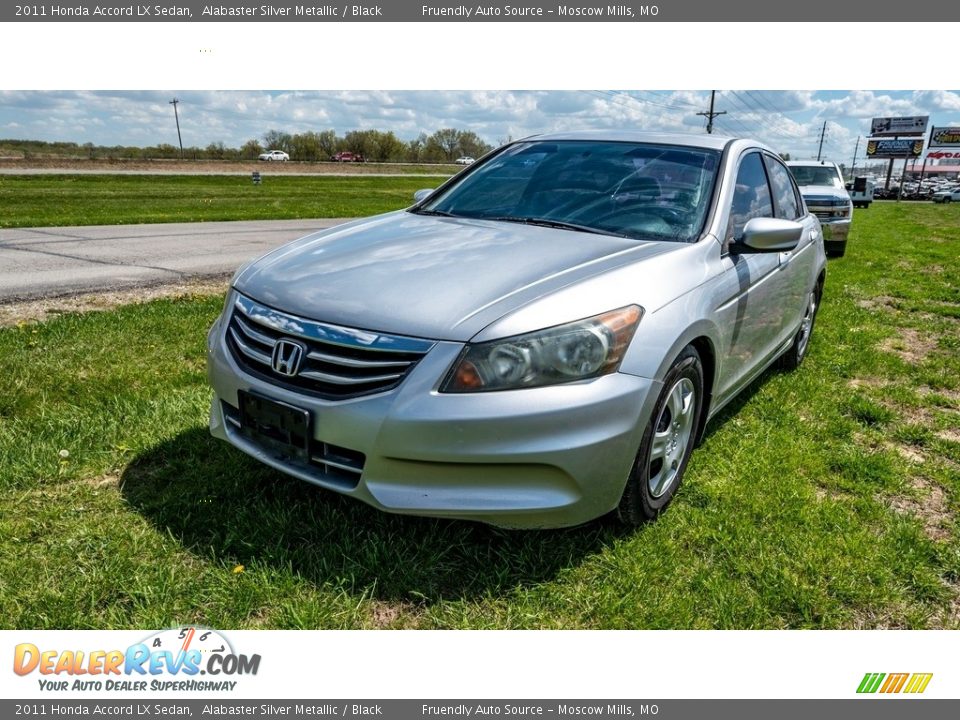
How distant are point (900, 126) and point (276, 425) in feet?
315

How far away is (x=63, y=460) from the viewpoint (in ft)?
10.7

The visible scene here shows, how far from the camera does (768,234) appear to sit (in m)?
3.22

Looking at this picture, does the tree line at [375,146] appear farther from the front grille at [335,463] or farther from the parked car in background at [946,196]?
the front grille at [335,463]

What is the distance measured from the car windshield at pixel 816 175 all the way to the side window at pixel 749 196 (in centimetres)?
1081

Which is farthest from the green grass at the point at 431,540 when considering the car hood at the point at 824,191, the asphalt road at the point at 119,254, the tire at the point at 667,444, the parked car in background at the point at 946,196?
the parked car in background at the point at 946,196

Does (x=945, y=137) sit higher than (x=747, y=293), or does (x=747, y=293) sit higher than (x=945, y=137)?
(x=945, y=137)

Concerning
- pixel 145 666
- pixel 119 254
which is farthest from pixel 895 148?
pixel 145 666

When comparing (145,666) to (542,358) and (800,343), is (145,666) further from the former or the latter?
(800,343)

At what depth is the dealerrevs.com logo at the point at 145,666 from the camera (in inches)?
84.8

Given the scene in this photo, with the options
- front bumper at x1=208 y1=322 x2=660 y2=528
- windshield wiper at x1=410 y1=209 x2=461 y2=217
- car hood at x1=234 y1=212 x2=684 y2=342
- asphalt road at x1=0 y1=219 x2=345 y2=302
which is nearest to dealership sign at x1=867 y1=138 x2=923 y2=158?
asphalt road at x1=0 y1=219 x2=345 y2=302

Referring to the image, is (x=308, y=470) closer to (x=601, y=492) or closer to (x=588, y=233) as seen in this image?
(x=601, y=492)

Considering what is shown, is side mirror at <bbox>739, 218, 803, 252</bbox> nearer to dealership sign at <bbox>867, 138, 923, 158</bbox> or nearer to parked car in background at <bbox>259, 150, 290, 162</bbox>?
parked car in background at <bbox>259, 150, 290, 162</bbox>

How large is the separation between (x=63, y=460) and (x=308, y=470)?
4.93ft

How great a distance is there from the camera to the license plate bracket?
97.9 inches
